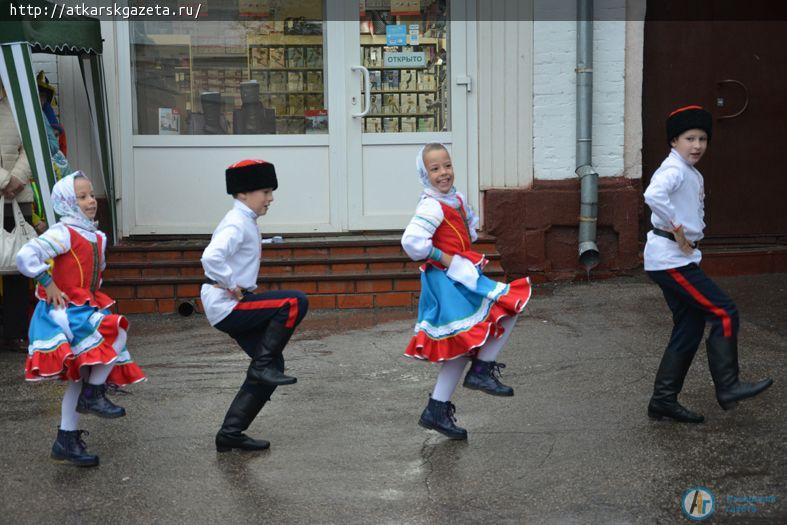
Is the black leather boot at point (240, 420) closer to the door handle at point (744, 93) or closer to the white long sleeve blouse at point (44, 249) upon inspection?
the white long sleeve blouse at point (44, 249)

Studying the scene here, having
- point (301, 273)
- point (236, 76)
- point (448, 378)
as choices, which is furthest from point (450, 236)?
point (236, 76)

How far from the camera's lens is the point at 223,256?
16.6ft

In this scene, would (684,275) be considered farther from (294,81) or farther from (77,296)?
(294,81)

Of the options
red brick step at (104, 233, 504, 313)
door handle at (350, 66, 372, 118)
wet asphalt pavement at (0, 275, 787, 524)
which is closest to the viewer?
wet asphalt pavement at (0, 275, 787, 524)

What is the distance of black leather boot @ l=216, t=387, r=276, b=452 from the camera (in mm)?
A: 5273

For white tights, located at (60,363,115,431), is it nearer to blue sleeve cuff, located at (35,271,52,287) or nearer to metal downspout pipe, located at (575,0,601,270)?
blue sleeve cuff, located at (35,271,52,287)

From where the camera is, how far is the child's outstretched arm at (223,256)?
5027mm

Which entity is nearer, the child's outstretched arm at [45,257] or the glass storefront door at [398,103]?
the child's outstretched arm at [45,257]

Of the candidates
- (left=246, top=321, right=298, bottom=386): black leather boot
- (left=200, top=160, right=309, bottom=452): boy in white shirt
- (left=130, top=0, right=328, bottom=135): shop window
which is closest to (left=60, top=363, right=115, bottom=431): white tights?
(left=200, top=160, right=309, bottom=452): boy in white shirt

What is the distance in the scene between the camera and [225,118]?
970 cm

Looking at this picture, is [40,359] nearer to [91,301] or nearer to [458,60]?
[91,301]

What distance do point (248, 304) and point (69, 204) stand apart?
3.48 feet
